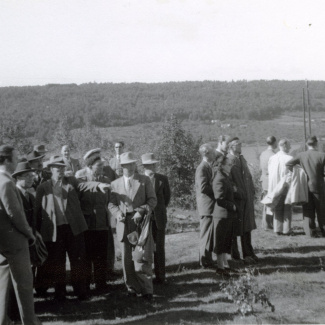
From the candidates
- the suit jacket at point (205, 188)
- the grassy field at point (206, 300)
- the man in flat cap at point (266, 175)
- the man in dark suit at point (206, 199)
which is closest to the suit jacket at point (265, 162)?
the man in flat cap at point (266, 175)

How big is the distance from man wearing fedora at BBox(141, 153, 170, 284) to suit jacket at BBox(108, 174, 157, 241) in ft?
2.40

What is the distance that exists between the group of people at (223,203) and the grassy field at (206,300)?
13.6 inches

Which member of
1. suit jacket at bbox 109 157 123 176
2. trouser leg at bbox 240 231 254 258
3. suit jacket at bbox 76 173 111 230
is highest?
suit jacket at bbox 109 157 123 176

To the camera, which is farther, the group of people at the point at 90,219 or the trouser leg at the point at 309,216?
the trouser leg at the point at 309,216

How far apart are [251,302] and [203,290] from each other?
162 centimetres

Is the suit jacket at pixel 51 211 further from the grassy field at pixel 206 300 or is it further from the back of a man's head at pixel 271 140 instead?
the back of a man's head at pixel 271 140

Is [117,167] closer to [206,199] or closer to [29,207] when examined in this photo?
[206,199]

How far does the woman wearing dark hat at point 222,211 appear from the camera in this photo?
769cm

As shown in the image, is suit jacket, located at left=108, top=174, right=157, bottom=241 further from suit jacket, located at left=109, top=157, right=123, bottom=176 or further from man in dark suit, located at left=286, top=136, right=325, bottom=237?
man in dark suit, located at left=286, top=136, right=325, bottom=237

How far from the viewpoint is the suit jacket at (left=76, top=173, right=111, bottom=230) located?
24.2 feet

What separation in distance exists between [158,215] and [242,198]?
5.05 feet

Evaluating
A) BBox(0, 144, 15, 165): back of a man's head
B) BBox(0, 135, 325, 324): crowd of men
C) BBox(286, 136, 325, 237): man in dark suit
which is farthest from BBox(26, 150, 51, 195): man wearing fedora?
BBox(286, 136, 325, 237): man in dark suit

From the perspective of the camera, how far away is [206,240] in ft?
26.7

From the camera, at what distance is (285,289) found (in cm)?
675
